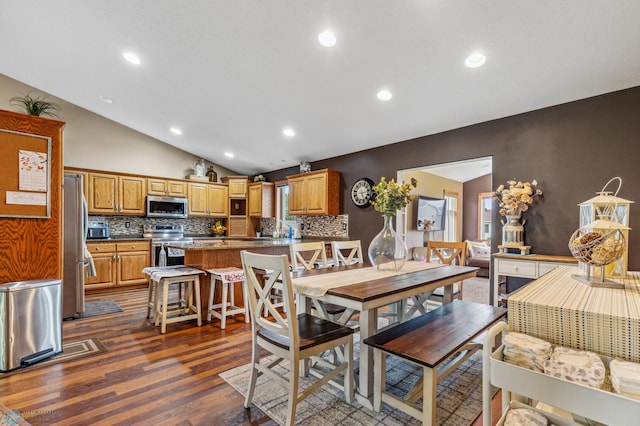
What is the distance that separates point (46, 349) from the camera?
2562mm

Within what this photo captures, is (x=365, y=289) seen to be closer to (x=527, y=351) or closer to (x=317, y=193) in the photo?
(x=527, y=351)

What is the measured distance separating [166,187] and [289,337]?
5294 mm

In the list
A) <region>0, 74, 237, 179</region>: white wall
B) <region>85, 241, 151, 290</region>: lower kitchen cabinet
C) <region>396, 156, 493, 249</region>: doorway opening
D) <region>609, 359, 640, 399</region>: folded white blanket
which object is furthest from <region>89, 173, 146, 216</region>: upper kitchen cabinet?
<region>609, 359, 640, 399</region>: folded white blanket

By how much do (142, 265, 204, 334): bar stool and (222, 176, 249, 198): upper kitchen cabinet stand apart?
3.19 meters

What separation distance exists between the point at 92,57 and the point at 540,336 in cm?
486

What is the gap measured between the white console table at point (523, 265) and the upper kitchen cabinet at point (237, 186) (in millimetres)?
5163

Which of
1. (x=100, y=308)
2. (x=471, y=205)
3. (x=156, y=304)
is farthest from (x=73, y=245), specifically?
(x=471, y=205)

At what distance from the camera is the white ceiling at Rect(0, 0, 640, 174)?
7.65 feet

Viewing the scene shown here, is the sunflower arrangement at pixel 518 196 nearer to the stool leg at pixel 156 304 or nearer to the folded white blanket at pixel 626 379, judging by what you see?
the folded white blanket at pixel 626 379

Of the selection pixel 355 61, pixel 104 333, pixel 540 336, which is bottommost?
pixel 104 333

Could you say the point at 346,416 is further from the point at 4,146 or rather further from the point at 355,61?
the point at 4,146

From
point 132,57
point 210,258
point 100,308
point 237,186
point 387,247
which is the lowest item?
point 100,308

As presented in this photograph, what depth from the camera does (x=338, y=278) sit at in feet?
7.54

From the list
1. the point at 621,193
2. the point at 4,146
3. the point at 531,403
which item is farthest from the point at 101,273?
the point at 621,193
